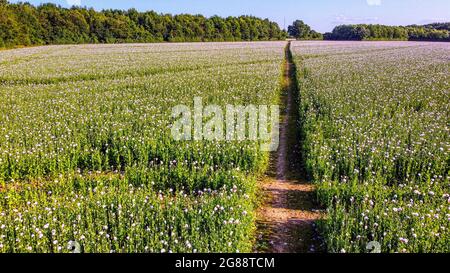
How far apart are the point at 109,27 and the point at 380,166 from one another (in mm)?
98886

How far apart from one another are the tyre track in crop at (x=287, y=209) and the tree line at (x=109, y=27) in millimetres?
77140

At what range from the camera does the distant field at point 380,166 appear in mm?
6531

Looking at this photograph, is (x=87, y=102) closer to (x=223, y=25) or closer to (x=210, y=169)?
(x=210, y=169)

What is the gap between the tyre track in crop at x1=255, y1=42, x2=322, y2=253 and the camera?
691 centimetres

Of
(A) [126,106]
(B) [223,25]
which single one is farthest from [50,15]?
(A) [126,106]

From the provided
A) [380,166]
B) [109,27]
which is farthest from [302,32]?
[380,166]

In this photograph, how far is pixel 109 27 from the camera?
9744 cm

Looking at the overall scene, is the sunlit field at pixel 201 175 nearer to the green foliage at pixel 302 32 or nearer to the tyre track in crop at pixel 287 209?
the tyre track in crop at pixel 287 209

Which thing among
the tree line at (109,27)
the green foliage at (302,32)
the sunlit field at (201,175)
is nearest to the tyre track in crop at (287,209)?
the sunlit field at (201,175)

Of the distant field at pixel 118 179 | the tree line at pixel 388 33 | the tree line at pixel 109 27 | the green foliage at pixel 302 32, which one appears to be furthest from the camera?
the green foliage at pixel 302 32

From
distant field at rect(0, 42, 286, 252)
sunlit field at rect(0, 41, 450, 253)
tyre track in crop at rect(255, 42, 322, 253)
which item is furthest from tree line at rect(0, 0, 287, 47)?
tyre track in crop at rect(255, 42, 322, 253)

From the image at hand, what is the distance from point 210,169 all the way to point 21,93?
592 inches

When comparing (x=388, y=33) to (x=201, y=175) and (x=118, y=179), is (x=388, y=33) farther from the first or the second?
(x=118, y=179)

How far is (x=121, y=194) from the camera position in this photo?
800 centimetres
